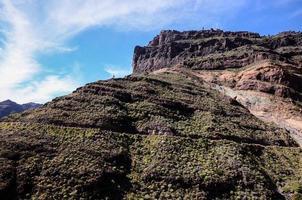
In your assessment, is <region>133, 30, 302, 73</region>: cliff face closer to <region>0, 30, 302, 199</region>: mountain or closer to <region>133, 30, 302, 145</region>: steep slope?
<region>133, 30, 302, 145</region>: steep slope

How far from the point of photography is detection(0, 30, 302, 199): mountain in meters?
39.3

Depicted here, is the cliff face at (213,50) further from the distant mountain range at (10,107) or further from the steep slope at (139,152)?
the distant mountain range at (10,107)

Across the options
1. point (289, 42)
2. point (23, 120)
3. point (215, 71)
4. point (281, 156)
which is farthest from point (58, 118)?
point (289, 42)

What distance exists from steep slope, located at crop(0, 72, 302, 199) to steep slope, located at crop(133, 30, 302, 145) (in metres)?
13.9

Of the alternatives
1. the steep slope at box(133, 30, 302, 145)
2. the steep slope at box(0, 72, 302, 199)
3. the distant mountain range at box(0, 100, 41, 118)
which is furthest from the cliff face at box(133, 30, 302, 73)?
the distant mountain range at box(0, 100, 41, 118)

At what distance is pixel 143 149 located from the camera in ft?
155

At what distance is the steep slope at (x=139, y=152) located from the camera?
128 feet

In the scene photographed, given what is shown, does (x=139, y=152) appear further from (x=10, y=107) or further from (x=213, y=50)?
(x=10, y=107)

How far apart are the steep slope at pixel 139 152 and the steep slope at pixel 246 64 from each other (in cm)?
1387

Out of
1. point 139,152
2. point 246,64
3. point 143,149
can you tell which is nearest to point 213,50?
point 246,64

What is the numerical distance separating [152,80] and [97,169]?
36.5m

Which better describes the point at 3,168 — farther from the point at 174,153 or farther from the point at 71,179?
the point at 174,153

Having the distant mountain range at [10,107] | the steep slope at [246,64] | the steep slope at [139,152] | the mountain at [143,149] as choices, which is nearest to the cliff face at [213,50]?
the steep slope at [246,64]

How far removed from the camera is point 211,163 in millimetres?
45531
